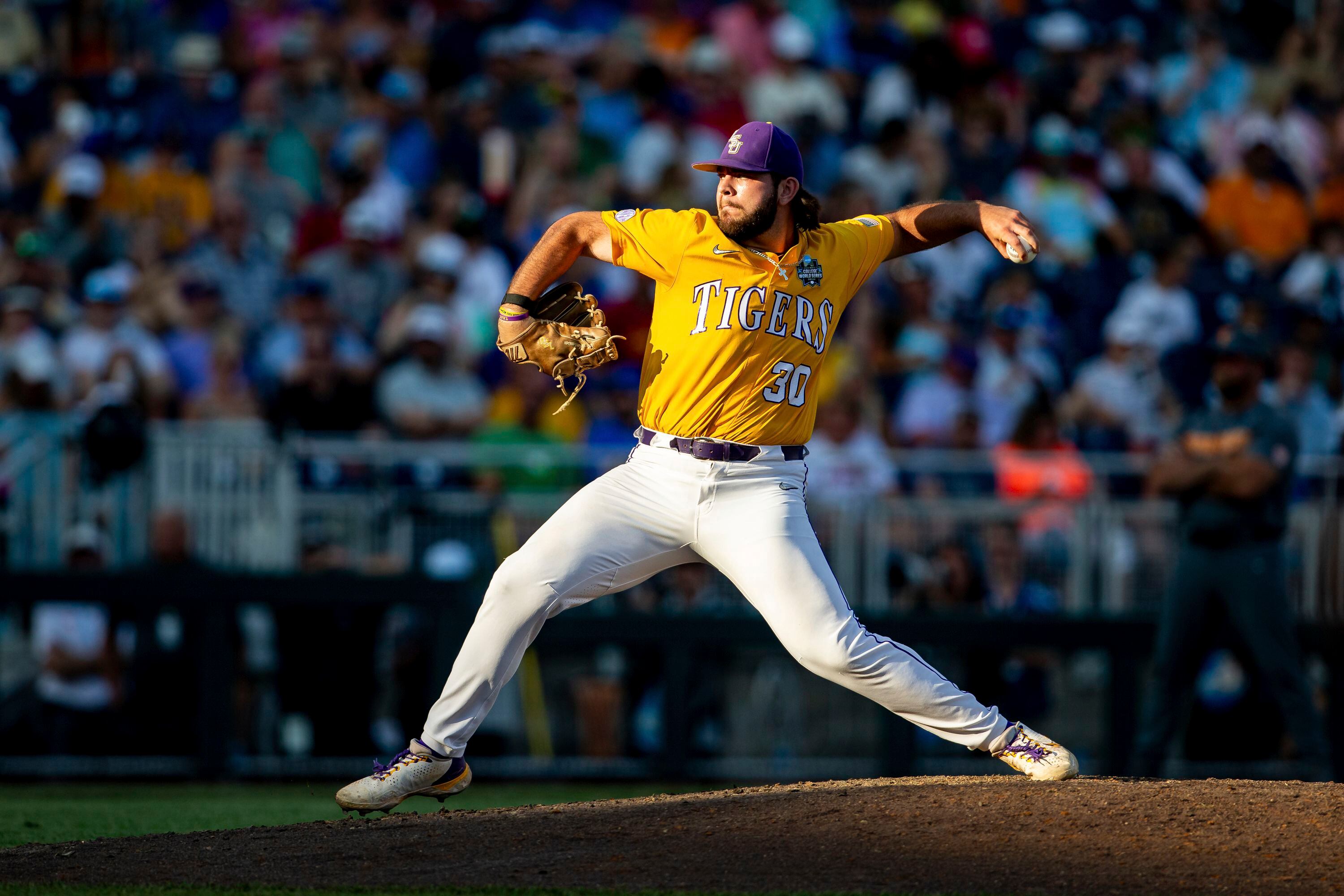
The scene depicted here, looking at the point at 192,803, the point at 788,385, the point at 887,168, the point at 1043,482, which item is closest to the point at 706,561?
the point at 788,385

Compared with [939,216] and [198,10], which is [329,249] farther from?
[939,216]

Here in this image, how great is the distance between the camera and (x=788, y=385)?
18.5 ft

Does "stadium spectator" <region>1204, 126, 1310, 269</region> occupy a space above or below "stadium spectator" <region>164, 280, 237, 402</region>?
above

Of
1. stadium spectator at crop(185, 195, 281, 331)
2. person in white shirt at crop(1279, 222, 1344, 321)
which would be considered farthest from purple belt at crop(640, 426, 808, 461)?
person in white shirt at crop(1279, 222, 1344, 321)

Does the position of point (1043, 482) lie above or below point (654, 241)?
below

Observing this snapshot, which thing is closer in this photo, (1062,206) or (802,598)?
(802,598)

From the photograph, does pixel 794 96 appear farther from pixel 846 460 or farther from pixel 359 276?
pixel 846 460

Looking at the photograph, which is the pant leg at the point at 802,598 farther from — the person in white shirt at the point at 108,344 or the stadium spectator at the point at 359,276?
the stadium spectator at the point at 359,276

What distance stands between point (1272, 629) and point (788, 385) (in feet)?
12.5

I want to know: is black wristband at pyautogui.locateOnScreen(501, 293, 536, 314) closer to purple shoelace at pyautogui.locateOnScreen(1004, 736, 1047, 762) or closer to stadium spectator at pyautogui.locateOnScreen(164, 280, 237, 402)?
purple shoelace at pyautogui.locateOnScreen(1004, 736, 1047, 762)

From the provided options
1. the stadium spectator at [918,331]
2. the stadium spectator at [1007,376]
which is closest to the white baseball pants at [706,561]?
the stadium spectator at [1007,376]

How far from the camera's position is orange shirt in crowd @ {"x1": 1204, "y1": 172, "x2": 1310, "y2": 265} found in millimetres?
14328

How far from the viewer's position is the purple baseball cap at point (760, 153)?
5.54 metres

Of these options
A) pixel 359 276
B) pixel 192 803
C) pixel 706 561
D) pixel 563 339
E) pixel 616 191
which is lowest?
pixel 192 803
